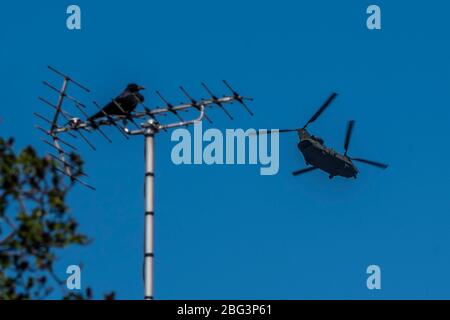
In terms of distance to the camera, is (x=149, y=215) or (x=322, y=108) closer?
(x=149, y=215)

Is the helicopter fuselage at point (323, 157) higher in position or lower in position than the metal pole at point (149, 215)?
higher

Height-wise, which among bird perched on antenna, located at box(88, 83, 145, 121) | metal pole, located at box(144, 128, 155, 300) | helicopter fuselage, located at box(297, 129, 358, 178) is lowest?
metal pole, located at box(144, 128, 155, 300)

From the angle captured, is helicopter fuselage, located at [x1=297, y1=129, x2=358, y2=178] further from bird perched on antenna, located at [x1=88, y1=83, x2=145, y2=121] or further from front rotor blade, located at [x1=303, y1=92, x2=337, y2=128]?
bird perched on antenna, located at [x1=88, y1=83, x2=145, y2=121]

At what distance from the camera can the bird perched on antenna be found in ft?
132

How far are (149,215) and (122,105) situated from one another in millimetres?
6184

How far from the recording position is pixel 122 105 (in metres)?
40.8

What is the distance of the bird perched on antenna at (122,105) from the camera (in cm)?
4028

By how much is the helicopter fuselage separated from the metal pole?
44077mm

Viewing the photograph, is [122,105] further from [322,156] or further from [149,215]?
[322,156]

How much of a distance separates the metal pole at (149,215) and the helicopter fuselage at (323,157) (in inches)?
1735

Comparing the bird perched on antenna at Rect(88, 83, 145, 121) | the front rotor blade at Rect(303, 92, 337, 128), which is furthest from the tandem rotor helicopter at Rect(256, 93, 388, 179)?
the bird perched on antenna at Rect(88, 83, 145, 121)

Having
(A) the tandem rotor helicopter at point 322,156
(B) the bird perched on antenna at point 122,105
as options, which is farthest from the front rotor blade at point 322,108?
(B) the bird perched on antenna at point 122,105

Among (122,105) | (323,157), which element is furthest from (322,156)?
(122,105)

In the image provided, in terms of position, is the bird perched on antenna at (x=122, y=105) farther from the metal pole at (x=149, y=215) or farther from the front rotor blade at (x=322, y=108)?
the front rotor blade at (x=322, y=108)
